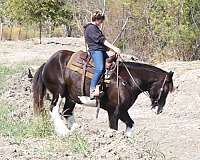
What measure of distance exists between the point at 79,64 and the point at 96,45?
2.26 feet

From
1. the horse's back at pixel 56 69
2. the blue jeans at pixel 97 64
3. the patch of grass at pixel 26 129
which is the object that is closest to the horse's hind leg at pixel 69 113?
the horse's back at pixel 56 69

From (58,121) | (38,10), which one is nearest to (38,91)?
(58,121)

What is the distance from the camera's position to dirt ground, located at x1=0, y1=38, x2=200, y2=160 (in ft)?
22.8

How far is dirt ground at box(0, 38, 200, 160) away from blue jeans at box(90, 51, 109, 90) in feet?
2.75

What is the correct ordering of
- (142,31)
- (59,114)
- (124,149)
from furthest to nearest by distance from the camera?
(142,31) < (59,114) < (124,149)

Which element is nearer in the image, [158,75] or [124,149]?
[124,149]

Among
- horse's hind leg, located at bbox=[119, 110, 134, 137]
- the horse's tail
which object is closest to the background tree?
the horse's tail

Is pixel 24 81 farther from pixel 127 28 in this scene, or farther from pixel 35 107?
pixel 127 28

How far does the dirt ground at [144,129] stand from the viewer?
22.8 feet

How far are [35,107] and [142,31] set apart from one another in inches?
917

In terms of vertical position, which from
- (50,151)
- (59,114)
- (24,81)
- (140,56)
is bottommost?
(140,56)

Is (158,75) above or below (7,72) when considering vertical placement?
above

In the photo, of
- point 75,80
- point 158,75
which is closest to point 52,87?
point 75,80

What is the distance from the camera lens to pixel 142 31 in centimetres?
3375
